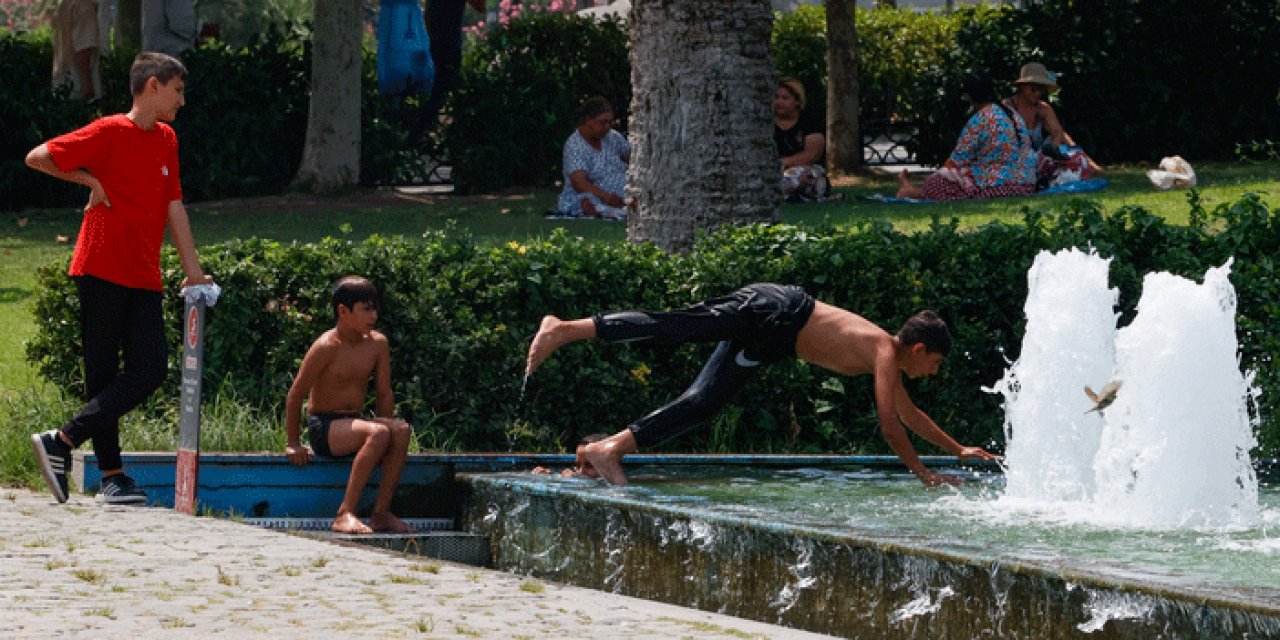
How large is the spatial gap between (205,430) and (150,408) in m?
0.56

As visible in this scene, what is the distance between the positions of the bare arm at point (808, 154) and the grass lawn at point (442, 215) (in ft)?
1.65

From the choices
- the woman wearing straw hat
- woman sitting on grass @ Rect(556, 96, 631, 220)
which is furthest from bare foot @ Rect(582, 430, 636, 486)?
the woman wearing straw hat

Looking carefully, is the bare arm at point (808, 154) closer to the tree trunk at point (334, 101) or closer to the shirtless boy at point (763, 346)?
Answer: the tree trunk at point (334, 101)

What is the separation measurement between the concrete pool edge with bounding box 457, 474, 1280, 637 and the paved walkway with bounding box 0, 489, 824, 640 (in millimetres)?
323

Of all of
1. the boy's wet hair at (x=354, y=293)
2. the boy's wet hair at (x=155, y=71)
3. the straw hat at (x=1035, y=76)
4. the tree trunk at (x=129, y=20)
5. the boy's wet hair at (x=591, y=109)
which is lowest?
the boy's wet hair at (x=354, y=293)

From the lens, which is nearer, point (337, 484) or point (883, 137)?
point (337, 484)

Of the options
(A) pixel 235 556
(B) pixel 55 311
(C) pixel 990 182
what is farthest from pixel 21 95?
(A) pixel 235 556

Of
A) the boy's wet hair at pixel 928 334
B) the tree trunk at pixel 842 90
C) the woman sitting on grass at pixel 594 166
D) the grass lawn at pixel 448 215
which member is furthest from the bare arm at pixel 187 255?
the tree trunk at pixel 842 90

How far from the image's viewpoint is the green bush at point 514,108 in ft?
69.7

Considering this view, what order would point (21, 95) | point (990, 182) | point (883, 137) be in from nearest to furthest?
point (990, 182)
point (21, 95)
point (883, 137)

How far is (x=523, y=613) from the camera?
666 centimetres

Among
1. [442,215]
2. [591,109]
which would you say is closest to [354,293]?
[591,109]

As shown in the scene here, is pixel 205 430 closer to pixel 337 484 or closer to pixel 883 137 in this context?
pixel 337 484

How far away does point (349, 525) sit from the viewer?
336 inches
